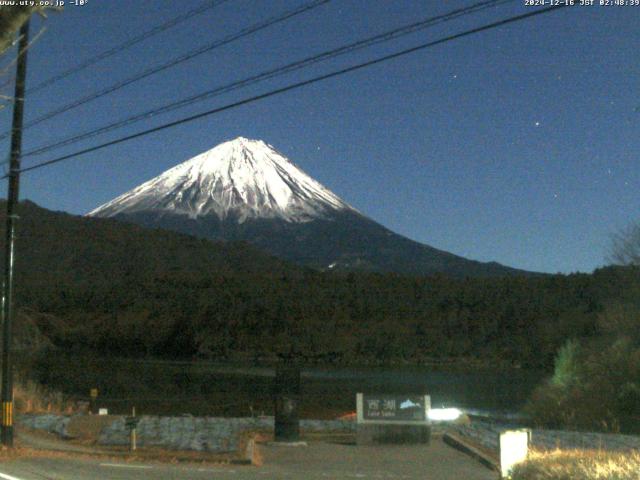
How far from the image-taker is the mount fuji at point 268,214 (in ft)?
510

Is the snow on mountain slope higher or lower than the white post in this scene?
higher

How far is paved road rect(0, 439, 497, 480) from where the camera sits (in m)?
14.3

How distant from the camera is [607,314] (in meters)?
31.9

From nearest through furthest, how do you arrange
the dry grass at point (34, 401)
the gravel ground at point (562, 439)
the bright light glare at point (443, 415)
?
the gravel ground at point (562, 439) < the bright light glare at point (443, 415) < the dry grass at point (34, 401)

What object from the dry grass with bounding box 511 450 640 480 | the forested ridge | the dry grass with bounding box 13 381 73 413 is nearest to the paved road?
the dry grass with bounding box 511 450 640 480

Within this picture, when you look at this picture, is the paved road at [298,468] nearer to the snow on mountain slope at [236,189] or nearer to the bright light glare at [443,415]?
the bright light glare at [443,415]

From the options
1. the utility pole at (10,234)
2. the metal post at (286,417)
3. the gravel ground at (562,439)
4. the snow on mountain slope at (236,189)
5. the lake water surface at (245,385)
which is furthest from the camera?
the snow on mountain slope at (236,189)

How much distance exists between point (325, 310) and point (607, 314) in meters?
47.5

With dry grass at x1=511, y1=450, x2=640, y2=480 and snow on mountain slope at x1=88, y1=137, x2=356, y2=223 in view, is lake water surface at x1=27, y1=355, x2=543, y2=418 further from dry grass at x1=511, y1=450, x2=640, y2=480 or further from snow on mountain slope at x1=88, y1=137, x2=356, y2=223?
snow on mountain slope at x1=88, y1=137, x2=356, y2=223

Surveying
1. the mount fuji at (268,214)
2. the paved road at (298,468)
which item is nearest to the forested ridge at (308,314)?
the paved road at (298,468)

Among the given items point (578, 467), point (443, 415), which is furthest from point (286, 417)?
point (578, 467)

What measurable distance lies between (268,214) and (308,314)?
9753 cm

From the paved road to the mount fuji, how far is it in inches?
5106

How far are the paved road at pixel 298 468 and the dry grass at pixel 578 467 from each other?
3424 mm
